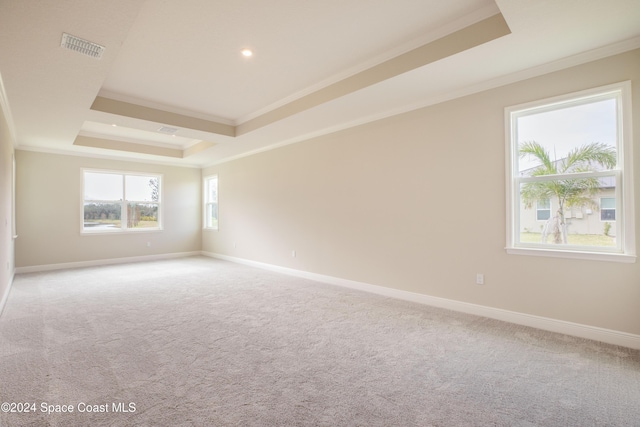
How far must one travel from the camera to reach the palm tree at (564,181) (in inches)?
112

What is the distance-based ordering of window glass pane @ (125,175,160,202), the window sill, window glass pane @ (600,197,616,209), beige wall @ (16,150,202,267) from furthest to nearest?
window glass pane @ (125,175,160,202), beige wall @ (16,150,202,267), window glass pane @ (600,197,616,209), the window sill

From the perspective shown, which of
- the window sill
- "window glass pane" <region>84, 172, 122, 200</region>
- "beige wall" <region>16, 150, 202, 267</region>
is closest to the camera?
the window sill

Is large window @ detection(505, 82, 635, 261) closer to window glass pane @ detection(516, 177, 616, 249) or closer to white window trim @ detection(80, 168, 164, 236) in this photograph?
window glass pane @ detection(516, 177, 616, 249)

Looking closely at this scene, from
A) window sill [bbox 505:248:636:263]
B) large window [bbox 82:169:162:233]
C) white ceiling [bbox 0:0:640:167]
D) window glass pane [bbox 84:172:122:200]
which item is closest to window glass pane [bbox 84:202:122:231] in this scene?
large window [bbox 82:169:162:233]

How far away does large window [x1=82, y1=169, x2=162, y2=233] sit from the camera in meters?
6.86

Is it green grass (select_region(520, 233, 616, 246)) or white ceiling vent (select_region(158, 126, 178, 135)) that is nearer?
green grass (select_region(520, 233, 616, 246))

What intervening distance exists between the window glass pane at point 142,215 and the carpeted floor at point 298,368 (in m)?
3.67

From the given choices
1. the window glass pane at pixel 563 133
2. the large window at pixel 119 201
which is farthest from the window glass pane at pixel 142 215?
the window glass pane at pixel 563 133

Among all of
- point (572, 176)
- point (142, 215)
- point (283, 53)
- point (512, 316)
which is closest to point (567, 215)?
point (572, 176)

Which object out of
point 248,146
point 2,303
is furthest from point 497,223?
point 2,303

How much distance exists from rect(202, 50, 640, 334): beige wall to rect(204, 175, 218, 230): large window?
293 cm

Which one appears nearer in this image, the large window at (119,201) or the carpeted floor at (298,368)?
the carpeted floor at (298,368)

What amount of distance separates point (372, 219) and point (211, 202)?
540 cm

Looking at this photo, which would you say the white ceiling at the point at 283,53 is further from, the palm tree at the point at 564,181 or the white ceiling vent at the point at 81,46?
the palm tree at the point at 564,181
